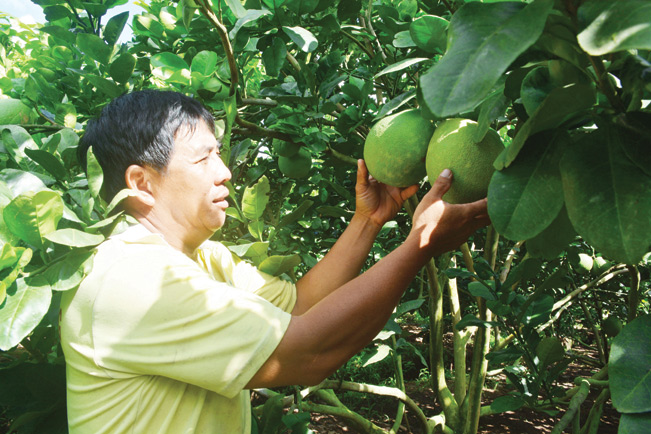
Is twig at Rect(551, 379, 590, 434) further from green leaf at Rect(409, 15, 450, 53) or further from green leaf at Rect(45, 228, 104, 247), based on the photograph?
green leaf at Rect(45, 228, 104, 247)

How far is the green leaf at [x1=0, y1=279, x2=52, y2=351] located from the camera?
0.93 metres

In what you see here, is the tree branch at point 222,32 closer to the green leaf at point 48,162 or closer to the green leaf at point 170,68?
the green leaf at point 170,68

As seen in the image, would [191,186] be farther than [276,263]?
No

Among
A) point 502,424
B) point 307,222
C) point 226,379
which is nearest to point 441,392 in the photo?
point 307,222

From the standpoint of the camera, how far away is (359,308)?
1188mm

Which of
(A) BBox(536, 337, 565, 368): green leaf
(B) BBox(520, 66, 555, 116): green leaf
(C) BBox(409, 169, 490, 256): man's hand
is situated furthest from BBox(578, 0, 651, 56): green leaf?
(A) BBox(536, 337, 565, 368): green leaf

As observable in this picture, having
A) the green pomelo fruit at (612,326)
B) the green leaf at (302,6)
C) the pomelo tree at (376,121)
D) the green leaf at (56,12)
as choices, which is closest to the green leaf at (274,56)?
the pomelo tree at (376,121)

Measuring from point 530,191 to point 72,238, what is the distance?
890mm

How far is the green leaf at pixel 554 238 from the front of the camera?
97cm

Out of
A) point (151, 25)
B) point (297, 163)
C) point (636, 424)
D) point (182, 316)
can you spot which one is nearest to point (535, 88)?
point (636, 424)

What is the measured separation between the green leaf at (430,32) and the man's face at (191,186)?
68 centimetres

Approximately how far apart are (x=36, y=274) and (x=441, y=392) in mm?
2137

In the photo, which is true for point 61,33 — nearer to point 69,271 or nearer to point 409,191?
point 69,271

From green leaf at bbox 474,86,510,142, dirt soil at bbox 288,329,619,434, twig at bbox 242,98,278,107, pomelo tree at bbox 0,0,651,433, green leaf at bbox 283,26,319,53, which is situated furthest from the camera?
dirt soil at bbox 288,329,619,434
